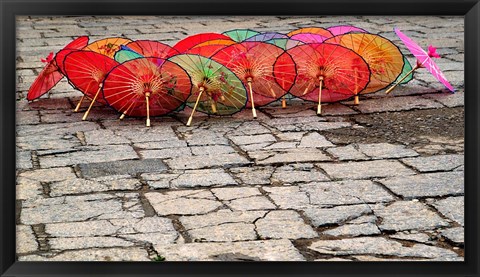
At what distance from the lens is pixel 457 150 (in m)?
4.32

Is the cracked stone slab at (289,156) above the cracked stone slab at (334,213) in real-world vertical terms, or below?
above

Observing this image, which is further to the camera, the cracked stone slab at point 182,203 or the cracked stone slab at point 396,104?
the cracked stone slab at point 396,104

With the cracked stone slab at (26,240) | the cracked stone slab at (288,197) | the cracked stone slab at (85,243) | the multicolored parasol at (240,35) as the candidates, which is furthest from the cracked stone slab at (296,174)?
the multicolored parasol at (240,35)

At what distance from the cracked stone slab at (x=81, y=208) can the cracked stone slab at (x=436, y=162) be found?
1.44 m

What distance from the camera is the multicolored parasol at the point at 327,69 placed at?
4.98 m

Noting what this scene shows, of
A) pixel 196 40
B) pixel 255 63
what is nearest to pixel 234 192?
pixel 255 63

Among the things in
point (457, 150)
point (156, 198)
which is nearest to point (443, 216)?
point (457, 150)

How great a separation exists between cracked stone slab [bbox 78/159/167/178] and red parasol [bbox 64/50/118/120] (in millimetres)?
837

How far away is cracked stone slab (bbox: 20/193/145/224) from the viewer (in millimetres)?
3424

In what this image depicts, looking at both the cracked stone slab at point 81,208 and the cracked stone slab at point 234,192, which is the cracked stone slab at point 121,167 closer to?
the cracked stone slab at point 81,208

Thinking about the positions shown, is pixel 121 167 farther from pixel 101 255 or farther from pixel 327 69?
pixel 327 69

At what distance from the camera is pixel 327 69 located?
197 inches
